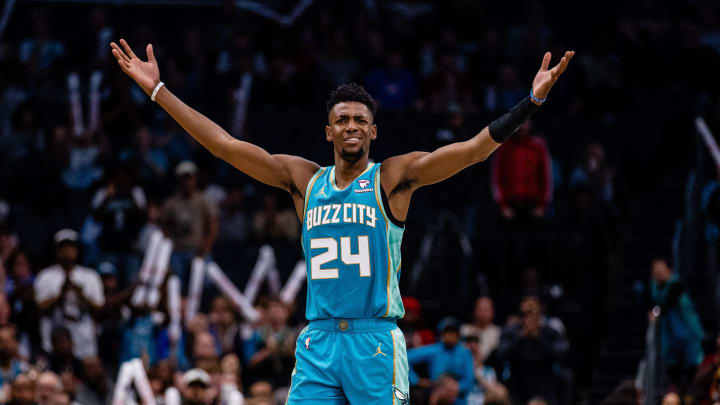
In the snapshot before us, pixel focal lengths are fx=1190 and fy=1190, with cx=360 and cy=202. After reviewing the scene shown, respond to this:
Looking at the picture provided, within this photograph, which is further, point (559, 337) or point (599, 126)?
point (599, 126)

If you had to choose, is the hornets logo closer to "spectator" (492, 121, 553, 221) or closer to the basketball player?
the basketball player

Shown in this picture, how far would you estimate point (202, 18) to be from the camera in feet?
67.2

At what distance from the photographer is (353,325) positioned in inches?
278

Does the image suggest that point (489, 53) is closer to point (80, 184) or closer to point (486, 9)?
point (486, 9)

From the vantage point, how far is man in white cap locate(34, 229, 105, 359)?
1470cm

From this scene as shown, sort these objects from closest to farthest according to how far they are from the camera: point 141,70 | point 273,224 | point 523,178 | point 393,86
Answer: point 141,70, point 523,178, point 273,224, point 393,86

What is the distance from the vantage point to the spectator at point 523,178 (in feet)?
53.9

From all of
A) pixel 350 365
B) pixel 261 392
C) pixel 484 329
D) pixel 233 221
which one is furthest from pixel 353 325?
pixel 233 221

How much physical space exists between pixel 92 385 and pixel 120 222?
9.39 feet

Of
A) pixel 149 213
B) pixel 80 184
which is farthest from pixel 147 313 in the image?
pixel 80 184

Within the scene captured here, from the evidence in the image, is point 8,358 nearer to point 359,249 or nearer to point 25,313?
point 25,313

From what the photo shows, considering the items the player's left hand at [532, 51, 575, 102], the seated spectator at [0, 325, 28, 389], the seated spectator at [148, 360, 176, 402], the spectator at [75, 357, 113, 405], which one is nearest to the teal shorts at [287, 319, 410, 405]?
the player's left hand at [532, 51, 575, 102]

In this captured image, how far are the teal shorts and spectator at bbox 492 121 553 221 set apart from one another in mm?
9596

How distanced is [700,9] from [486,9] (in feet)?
12.5
